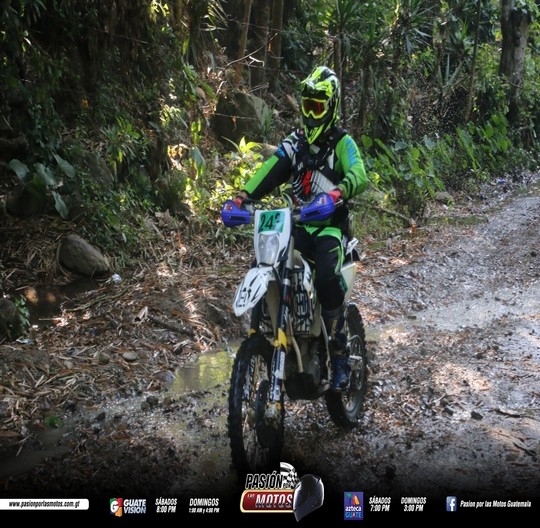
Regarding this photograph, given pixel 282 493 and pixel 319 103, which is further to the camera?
pixel 319 103

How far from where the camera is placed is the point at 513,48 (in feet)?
58.8

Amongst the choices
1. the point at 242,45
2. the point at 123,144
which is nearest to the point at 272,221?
the point at 123,144

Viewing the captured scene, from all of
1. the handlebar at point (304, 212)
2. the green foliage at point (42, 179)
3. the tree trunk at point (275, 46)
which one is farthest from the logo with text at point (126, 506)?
the tree trunk at point (275, 46)

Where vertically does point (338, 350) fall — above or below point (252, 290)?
below

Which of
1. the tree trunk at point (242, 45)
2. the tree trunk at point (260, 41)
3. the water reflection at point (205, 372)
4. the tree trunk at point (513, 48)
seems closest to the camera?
the water reflection at point (205, 372)

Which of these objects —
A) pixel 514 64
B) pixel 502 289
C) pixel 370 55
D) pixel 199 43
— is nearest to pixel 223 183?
pixel 199 43

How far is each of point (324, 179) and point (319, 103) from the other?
0.51 meters

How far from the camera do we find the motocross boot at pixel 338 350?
188 inches

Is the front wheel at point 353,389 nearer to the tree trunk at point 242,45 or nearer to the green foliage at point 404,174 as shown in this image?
the green foliage at point 404,174

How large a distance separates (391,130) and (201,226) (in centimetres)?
682

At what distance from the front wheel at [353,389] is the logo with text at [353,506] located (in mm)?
1048

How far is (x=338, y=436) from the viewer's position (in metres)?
4.93

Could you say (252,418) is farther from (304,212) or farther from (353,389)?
(353,389)

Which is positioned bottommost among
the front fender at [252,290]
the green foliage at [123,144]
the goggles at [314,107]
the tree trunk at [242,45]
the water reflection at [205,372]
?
the water reflection at [205,372]
